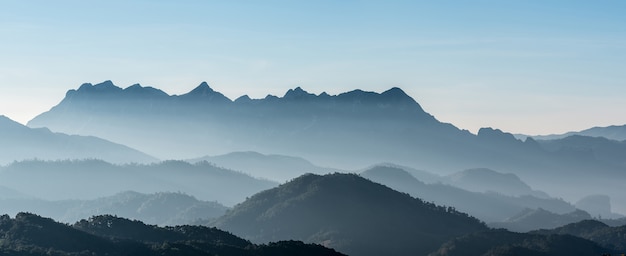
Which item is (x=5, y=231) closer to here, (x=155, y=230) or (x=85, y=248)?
(x=85, y=248)

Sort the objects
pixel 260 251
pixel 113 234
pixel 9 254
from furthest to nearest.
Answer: pixel 113 234
pixel 260 251
pixel 9 254

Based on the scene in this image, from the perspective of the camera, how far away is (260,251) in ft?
547

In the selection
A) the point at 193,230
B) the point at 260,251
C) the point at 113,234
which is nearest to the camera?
the point at 260,251

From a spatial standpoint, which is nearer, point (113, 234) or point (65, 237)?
point (65, 237)

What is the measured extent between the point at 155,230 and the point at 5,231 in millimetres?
35905

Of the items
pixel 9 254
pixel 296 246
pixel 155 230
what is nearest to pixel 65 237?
pixel 9 254

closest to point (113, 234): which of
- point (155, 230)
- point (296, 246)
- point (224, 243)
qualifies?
point (155, 230)

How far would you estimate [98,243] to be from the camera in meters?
160

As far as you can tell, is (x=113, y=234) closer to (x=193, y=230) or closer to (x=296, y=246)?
(x=193, y=230)

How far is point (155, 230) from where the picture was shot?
191 metres

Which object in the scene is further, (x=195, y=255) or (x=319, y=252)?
(x=319, y=252)

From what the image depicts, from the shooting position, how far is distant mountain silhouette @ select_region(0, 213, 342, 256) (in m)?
154

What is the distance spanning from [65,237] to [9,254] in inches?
762

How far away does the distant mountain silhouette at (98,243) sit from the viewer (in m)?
154
